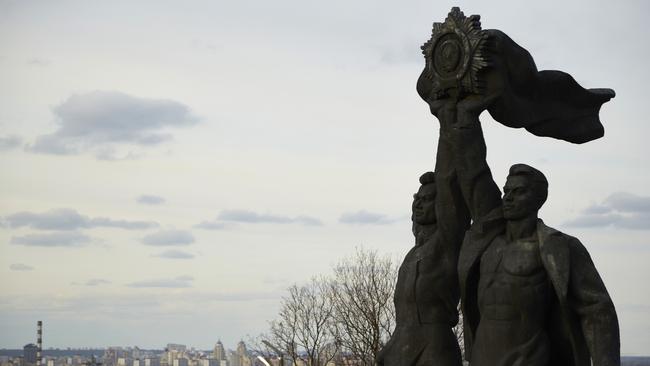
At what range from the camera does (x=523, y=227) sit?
12.2 meters

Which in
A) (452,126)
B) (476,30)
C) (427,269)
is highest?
(476,30)

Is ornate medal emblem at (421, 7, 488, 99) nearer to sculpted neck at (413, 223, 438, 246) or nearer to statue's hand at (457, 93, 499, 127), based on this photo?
statue's hand at (457, 93, 499, 127)

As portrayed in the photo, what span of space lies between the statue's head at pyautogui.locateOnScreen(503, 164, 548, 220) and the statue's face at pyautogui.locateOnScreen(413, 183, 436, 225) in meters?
1.24

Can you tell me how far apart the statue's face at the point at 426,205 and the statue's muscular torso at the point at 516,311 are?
1.32 metres

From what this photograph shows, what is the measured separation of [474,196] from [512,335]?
153 centimetres

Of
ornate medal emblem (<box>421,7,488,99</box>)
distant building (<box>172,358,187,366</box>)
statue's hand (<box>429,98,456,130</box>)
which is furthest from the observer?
distant building (<box>172,358,187,366</box>)

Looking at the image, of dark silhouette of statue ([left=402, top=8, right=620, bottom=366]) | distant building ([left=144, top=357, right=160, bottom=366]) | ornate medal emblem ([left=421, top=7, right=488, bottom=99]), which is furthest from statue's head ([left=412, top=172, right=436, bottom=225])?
distant building ([left=144, top=357, right=160, bottom=366])

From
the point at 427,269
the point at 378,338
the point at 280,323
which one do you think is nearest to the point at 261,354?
the point at 280,323

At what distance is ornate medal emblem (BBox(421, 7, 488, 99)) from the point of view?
1263 cm

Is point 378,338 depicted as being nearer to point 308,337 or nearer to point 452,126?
point 308,337

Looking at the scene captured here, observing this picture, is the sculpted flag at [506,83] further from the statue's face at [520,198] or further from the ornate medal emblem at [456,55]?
the statue's face at [520,198]

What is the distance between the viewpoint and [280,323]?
4591cm

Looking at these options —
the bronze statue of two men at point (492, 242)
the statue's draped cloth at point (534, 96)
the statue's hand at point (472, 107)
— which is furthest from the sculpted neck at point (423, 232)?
the statue's draped cloth at point (534, 96)

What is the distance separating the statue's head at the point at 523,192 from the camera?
1213cm
